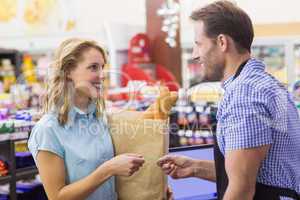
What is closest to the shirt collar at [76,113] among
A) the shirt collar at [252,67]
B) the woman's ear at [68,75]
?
the woman's ear at [68,75]

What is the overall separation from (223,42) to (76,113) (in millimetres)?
634

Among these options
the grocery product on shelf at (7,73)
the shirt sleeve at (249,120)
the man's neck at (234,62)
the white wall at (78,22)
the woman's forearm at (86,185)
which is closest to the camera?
the shirt sleeve at (249,120)

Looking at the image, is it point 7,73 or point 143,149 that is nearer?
point 143,149

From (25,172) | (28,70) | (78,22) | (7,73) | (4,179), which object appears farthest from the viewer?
(78,22)

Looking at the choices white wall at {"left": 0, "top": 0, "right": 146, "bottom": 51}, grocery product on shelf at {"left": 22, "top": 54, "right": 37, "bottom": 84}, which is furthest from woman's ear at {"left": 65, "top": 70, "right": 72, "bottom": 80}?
white wall at {"left": 0, "top": 0, "right": 146, "bottom": 51}

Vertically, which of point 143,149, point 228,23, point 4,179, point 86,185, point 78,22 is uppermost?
point 78,22

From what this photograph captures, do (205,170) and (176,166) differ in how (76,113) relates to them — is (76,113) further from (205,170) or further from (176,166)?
(205,170)

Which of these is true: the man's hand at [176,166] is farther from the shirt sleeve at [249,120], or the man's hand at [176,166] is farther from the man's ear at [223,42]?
the man's ear at [223,42]

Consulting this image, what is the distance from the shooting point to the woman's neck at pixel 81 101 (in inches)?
68.6

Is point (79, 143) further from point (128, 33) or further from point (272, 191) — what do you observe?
point (128, 33)

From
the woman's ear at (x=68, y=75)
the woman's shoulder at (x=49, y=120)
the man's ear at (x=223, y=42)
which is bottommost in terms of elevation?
the woman's shoulder at (x=49, y=120)

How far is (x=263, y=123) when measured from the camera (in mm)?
1332

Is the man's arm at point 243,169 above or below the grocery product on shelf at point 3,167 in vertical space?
above

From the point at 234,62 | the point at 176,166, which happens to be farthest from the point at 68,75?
the point at 234,62
